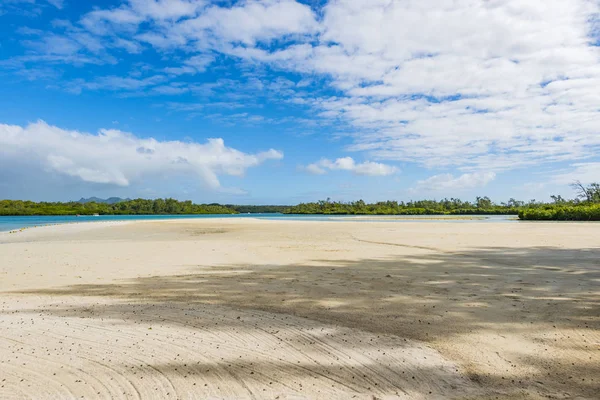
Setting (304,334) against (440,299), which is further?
(440,299)

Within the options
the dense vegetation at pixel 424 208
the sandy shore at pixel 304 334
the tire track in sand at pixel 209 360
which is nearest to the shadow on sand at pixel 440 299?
the sandy shore at pixel 304 334

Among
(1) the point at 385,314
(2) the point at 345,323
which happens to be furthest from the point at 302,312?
(1) the point at 385,314

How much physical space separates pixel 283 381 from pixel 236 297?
454cm

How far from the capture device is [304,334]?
6309 mm

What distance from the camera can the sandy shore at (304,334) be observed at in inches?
179

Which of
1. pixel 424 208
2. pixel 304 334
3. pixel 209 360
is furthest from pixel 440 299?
pixel 424 208

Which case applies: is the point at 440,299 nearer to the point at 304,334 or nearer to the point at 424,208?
the point at 304,334

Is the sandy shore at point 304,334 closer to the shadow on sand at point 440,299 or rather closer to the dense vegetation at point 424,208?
the shadow on sand at point 440,299

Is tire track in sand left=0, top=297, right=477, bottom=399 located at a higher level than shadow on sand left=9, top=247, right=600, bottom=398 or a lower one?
lower

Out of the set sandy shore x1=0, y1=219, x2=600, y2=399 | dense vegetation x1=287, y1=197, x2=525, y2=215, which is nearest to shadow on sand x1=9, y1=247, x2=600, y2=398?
sandy shore x1=0, y1=219, x2=600, y2=399

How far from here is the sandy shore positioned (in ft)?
14.9

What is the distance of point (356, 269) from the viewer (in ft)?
42.6

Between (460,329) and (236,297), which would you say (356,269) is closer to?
(236,297)

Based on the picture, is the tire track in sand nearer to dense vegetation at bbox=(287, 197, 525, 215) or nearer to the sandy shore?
the sandy shore
